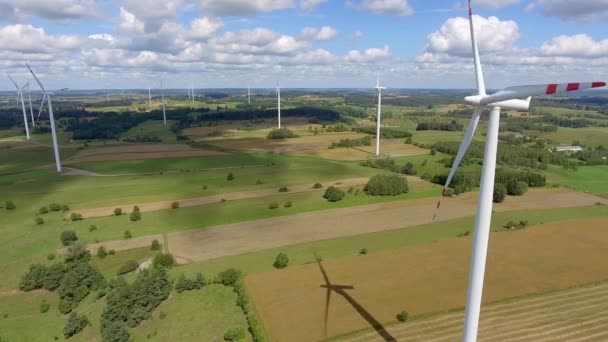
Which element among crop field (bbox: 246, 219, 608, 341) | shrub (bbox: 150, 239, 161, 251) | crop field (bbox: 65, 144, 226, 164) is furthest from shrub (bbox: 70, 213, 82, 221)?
crop field (bbox: 65, 144, 226, 164)

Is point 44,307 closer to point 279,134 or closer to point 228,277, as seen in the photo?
point 228,277

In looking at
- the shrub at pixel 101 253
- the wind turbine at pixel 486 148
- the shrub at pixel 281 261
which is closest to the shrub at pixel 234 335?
the shrub at pixel 281 261

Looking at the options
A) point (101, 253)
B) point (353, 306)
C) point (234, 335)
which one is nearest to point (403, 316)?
point (353, 306)

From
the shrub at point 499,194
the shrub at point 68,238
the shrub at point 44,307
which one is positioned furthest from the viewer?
the shrub at point 499,194

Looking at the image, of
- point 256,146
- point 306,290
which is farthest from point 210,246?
point 256,146

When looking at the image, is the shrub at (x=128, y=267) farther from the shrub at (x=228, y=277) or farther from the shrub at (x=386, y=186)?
the shrub at (x=386, y=186)
